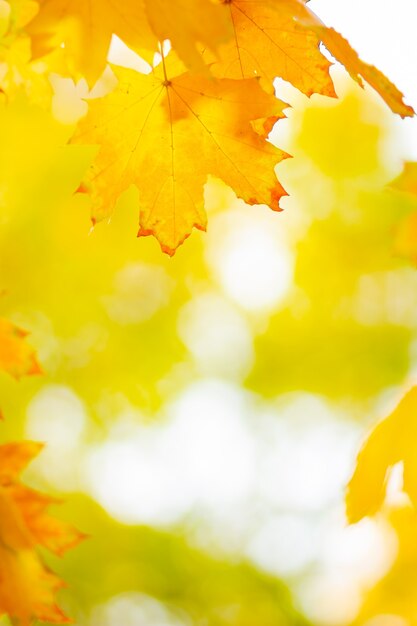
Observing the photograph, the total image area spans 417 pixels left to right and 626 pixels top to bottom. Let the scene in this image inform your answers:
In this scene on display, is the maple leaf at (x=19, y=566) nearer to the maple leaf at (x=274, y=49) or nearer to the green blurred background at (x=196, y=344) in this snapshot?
the maple leaf at (x=274, y=49)

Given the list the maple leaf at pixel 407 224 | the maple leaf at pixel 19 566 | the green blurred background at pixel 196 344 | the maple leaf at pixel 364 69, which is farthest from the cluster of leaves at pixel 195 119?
the green blurred background at pixel 196 344

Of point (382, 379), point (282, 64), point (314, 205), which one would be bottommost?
point (382, 379)

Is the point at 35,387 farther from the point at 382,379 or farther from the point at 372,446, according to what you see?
the point at 372,446

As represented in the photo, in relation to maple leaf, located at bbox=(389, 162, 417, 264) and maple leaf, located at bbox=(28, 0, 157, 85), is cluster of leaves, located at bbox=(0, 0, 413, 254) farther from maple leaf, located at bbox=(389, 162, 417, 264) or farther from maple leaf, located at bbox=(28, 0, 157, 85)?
maple leaf, located at bbox=(389, 162, 417, 264)

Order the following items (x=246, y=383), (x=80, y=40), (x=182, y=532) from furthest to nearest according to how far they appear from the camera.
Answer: (x=246, y=383) < (x=182, y=532) < (x=80, y=40)

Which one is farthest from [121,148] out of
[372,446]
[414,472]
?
[414,472]
